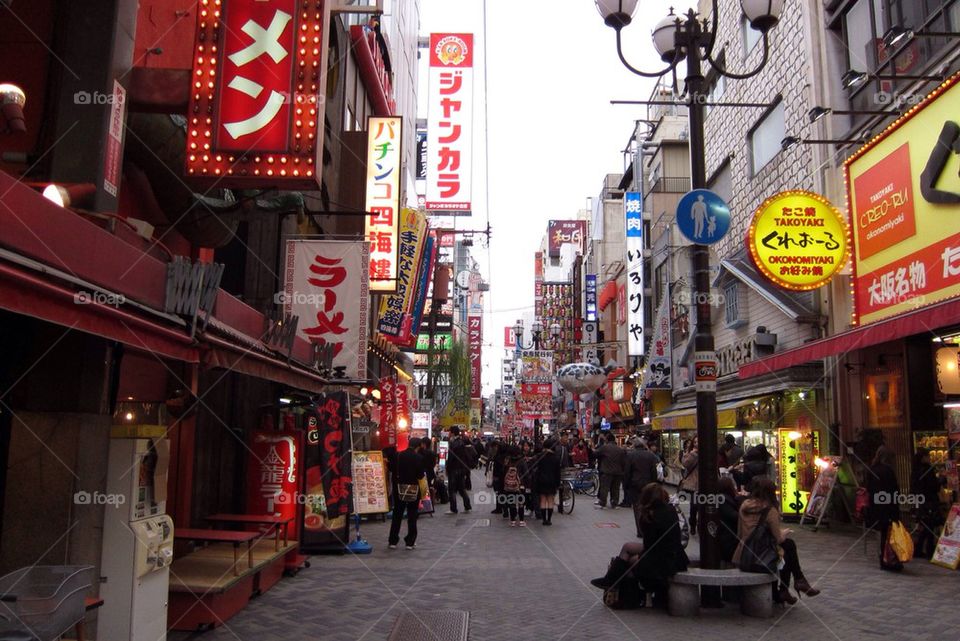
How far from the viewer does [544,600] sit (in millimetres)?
9305

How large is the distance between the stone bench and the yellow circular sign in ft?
27.5

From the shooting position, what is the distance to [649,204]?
40.7m

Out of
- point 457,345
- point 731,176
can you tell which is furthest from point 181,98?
point 457,345

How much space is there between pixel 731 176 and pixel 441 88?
15011mm

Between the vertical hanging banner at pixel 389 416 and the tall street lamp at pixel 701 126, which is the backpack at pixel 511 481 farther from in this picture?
the tall street lamp at pixel 701 126

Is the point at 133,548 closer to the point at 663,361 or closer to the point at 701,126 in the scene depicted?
the point at 701,126

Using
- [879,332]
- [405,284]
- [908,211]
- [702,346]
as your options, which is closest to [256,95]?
[702,346]

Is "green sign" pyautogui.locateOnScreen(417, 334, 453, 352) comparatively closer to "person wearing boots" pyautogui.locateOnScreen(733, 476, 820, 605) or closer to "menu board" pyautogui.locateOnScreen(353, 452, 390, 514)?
"menu board" pyautogui.locateOnScreen(353, 452, 390, 514)

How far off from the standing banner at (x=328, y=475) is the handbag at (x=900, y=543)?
8.02 meters

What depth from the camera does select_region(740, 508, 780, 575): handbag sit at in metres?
8.59

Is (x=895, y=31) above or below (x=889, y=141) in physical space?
above

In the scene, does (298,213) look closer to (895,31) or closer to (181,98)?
(181,98)

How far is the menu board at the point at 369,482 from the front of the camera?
16625mm

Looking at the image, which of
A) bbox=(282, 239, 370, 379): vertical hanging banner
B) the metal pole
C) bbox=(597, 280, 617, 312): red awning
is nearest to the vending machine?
the metal pole
